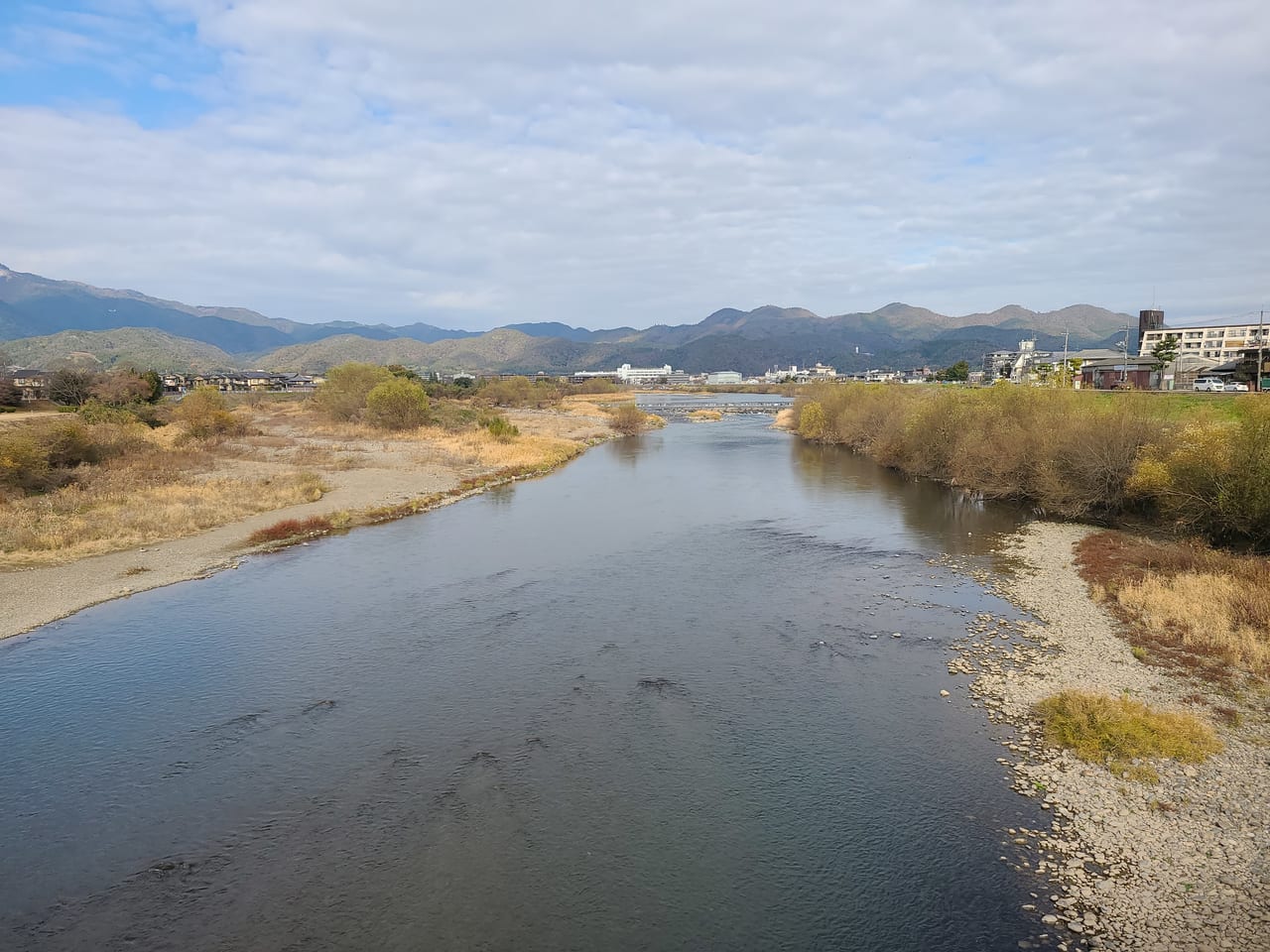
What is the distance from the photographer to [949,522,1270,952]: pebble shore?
7.64 m

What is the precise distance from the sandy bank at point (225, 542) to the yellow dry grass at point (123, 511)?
24.2 inches

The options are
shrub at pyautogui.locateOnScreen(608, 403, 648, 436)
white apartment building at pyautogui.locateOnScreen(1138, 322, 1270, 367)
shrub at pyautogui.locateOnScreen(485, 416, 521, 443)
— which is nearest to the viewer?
shrub at pyautogui.locateOnScreen(485, 416, 521, 443)

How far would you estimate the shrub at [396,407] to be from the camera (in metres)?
59.5

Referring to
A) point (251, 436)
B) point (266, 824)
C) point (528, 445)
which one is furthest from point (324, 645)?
point (251, 436)

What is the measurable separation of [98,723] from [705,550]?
1729 cm

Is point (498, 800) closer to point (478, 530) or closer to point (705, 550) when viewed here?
point (705, 550)

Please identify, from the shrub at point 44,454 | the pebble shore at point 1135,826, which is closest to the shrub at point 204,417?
the shrub at point 44,454

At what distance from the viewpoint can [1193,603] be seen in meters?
16.5

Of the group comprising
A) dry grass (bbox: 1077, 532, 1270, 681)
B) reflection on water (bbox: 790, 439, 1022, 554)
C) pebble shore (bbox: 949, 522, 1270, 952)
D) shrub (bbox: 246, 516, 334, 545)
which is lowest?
shrub (bbox: 246, 516, 334, 545)

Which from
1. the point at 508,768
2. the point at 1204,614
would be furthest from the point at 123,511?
the point at 1204,614

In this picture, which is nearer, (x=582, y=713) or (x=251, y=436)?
(x=582, y=713)

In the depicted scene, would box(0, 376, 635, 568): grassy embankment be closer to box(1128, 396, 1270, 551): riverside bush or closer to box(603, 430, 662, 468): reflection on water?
box(603, 430, 662, 468): reflection on water

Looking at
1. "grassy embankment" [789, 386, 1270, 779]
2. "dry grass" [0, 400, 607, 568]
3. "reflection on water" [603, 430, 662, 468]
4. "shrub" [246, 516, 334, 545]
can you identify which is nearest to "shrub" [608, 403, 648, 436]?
"reflection on water" [603, 430, 662, 468]

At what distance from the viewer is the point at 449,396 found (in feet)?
323
